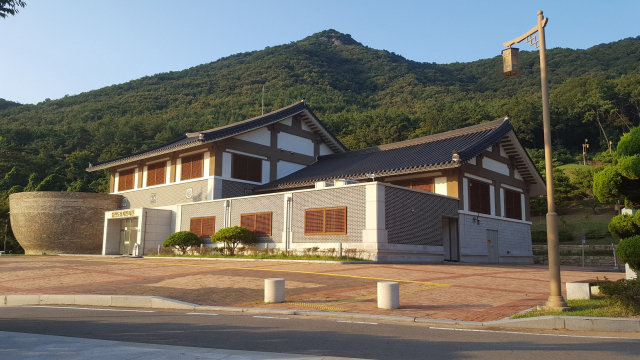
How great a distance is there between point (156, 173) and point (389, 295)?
2655 cm

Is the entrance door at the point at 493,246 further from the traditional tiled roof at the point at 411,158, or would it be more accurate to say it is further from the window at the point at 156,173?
the window at the point at 156,173

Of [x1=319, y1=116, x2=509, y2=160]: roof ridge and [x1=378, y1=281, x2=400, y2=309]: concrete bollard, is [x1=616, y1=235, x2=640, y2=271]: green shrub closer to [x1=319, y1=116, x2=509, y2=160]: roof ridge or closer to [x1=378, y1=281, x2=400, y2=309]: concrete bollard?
[x1=378, y1=281, x2=400, y2=309]: concrete bollard

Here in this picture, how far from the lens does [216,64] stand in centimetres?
Answer: 13362

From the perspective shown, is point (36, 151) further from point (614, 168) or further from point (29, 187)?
point (614, 168)

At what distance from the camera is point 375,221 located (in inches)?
779

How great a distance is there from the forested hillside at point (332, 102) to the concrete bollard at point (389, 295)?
164 feet

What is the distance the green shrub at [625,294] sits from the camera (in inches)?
Result: 335

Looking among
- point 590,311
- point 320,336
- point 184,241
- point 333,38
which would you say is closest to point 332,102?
point 184,241

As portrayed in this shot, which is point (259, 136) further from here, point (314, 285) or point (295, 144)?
point (314, 285)

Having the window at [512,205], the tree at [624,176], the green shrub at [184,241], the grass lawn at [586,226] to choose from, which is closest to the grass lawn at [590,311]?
the tree at [624,176]

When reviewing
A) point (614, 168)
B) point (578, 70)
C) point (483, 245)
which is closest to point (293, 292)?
point (614, 168)

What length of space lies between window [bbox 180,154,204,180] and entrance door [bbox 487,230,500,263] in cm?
1719

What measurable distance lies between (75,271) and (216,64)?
122138 millimetres

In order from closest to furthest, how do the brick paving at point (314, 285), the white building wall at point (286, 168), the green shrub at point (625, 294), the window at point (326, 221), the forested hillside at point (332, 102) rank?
the green shrub at point (625, 294), the brick paving at point (314, 285), the window at point (326, 221), the white building wall at point (286, 168), the forested hillside at point (332, 102)
